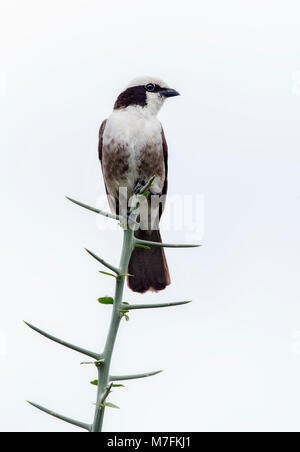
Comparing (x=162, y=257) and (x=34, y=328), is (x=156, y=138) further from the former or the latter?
(x=34, y=328)

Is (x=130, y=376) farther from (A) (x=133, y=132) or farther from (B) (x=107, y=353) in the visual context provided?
(A) (x=133, y=132)

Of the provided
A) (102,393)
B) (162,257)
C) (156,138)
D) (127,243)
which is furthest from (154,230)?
(102,393)

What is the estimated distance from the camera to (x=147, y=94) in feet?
22.1

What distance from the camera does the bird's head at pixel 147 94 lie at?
671cm

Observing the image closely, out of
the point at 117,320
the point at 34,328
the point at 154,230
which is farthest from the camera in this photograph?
the point at 154,230

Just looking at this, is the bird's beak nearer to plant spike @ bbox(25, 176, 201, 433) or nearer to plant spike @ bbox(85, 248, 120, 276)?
plant spike @ bbox(25, 176, 201, 433)

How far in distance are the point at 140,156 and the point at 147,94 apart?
0.97 metres

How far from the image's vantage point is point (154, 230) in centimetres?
673

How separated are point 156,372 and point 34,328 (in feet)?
1.15

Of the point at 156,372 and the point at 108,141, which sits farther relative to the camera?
the point at 108,141

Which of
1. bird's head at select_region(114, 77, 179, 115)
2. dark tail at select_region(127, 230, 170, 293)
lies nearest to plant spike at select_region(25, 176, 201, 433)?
dark tail at select_region(127, 230, 170, 293)

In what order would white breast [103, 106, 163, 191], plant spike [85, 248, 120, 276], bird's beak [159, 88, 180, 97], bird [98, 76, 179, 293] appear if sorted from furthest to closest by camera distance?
bird's beak [159, 88, 180, 97] < white breast [103, 106, 163, 191] < bird [98, 76, 179, 293] < plant spike [85, 248, 120, 276]

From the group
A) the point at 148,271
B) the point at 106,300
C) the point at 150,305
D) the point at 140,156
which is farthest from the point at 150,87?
the point at 150,305

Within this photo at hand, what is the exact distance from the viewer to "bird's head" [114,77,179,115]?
671 centimetres
